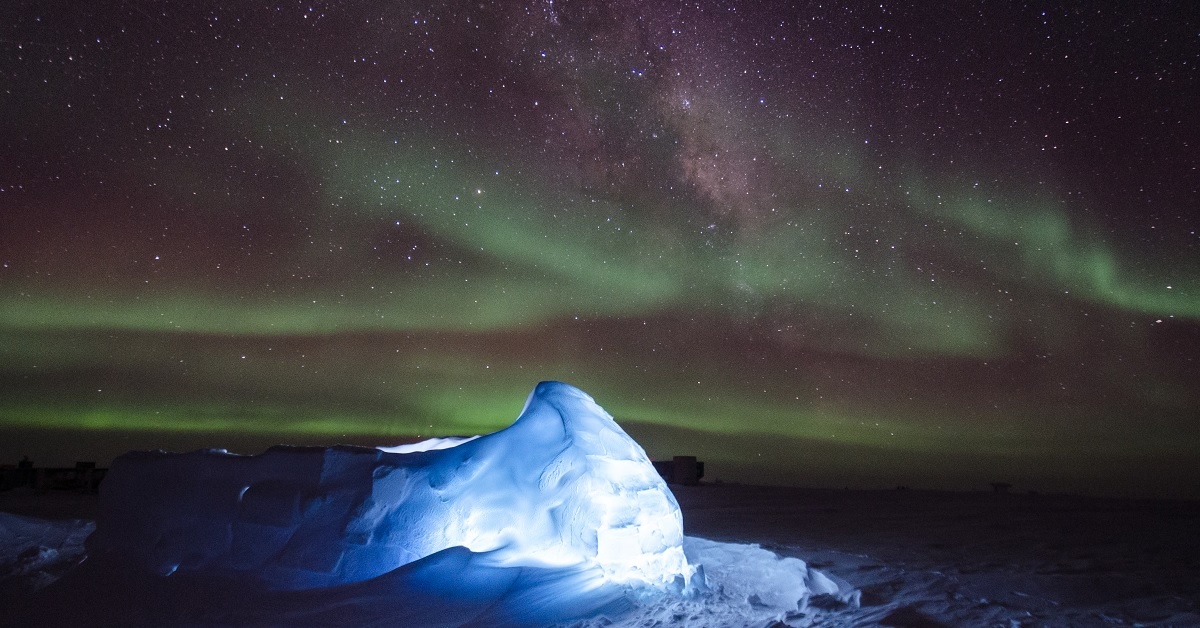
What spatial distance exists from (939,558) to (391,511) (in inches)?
222

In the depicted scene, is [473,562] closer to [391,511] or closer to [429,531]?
[429,531]

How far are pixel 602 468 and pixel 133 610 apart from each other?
3.21 meters

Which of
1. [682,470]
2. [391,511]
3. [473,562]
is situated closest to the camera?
[473,562]

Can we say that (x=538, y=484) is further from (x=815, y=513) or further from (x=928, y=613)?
(x=815, y=513)

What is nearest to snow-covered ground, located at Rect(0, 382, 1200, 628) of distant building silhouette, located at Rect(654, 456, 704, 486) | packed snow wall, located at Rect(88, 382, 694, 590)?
packed snow wall, located at Rect(88, 382, 694, 590)

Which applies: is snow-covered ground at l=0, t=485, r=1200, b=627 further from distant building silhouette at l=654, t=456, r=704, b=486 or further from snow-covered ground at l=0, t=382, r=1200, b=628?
Result: distant building silhouette at l=654, t=456, r=704, b=486

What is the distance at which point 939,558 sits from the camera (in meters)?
7.08

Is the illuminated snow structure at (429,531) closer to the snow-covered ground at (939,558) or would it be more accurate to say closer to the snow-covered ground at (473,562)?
the snow-covered ground at (473,562)

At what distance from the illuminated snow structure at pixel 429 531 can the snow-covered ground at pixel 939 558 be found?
445mm

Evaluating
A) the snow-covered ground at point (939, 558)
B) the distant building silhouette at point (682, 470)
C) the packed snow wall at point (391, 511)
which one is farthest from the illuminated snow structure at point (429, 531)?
the distant building silhouette at point (682, 470)

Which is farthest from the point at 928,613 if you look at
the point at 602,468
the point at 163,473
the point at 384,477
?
the point at 163,473

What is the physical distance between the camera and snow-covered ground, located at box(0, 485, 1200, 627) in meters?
4.50

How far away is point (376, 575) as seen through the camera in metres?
4.91

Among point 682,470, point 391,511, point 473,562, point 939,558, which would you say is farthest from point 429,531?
point 682,470
